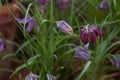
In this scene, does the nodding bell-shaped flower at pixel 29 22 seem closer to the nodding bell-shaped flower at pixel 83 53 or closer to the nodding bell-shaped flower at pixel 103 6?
the nodding bell-shaped flower at pixel 83 53

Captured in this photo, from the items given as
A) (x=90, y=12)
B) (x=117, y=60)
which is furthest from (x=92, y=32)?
(x=90, y=12)

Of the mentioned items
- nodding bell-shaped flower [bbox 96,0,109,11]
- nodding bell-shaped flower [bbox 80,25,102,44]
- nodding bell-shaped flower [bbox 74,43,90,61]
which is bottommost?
nodding bell-shaped flower [bbox 74,43,90,61]

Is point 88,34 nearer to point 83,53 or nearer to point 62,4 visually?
point 83,53

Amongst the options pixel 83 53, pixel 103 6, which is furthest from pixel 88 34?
pixel 103 6

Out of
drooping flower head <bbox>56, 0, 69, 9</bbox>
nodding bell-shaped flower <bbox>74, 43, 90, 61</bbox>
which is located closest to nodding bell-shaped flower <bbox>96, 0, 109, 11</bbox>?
drooping flower head <bbox>56, 0, 69, 9</bbox>

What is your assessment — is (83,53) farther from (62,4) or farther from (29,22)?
(62,4)

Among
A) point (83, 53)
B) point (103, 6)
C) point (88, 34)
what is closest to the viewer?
point (88, 34)

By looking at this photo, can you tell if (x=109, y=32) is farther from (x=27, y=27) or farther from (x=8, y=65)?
(x=8, y=65)

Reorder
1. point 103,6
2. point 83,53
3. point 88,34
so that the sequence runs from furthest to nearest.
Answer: point 103,6
point 83,53
point 88,34

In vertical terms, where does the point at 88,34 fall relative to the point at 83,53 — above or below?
above

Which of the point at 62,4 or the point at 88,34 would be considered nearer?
the point at 88,34

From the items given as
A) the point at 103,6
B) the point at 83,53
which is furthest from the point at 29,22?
the point at 103,6

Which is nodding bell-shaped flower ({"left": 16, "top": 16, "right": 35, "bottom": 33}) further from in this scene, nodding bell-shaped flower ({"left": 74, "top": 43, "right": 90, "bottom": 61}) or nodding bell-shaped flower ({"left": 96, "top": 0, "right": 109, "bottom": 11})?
nodding bell-shaped flower ({"left": 96, "top": 0, "right": 109, "bottom": 11})
